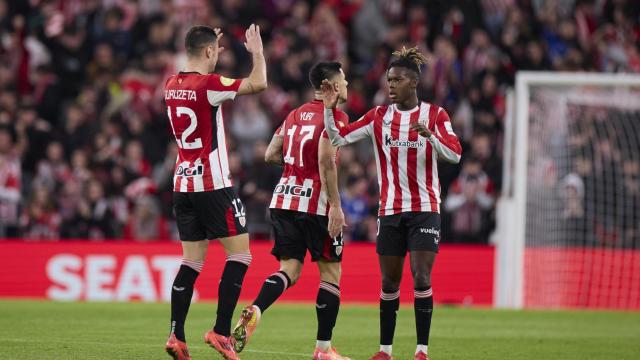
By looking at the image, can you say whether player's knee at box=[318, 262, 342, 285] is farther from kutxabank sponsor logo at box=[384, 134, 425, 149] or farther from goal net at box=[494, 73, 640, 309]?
goal net at box=[494, 73, 640, 309]

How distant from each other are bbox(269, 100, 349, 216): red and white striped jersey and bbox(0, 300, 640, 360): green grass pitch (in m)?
1.29

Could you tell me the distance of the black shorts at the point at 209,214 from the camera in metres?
9.34

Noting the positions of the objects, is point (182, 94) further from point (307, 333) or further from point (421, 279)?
point (307, 333)

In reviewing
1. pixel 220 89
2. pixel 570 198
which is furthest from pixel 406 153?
pixel 570 198

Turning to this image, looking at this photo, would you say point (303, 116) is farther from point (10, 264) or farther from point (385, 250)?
point (10, 264)

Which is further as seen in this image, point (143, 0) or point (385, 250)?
point (143, 0)

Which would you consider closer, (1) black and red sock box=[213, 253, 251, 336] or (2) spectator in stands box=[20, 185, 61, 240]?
(1) black and red sock box=[213, 253, 251, 336]

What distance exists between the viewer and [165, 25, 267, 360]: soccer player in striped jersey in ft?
30.3

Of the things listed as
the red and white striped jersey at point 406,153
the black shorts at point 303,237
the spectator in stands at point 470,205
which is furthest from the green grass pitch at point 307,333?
the spectator in stands at point 470,205

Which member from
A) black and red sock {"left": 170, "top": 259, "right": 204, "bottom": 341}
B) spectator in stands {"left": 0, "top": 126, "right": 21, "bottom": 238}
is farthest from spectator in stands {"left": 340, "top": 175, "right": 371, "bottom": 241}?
black and red sock {"left": 170, "top": 259, "right": 204, "bottom": 341}

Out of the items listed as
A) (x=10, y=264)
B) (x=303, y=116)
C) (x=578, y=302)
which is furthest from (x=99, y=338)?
(x=578, y=302)

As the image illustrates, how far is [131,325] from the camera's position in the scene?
1321 cm

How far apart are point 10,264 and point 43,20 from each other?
16.9 feet

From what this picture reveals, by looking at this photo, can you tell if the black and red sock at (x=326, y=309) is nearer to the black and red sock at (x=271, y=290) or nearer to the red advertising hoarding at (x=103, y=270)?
the black and red sock at (x=271, y=290)
